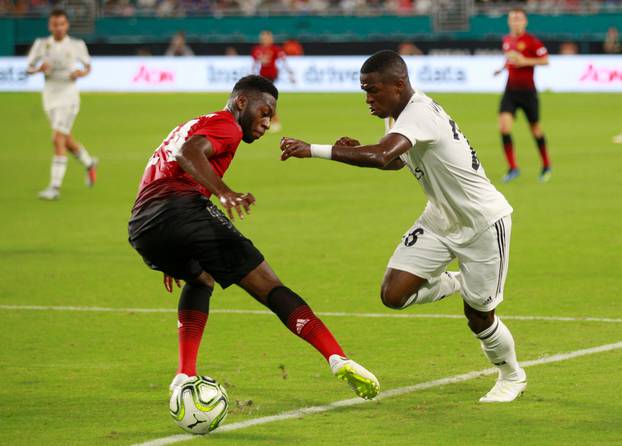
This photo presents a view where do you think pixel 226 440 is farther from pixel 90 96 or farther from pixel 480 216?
pixel 90 96

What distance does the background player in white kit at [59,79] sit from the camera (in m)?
17.6

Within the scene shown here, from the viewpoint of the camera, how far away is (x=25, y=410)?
697cm

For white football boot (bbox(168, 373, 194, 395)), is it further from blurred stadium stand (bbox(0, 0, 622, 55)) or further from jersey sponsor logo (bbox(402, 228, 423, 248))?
blurred stadium stand (bbox(0, 0, 622, 55))

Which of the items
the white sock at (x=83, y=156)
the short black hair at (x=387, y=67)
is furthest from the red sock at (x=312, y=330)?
the white sock at (x=83, y=156)

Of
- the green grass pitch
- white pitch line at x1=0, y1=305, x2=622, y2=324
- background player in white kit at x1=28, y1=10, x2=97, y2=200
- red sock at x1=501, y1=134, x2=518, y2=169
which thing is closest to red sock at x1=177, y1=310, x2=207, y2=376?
the green grass pitch

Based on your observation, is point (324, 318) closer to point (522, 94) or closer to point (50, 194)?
point (50, 194)

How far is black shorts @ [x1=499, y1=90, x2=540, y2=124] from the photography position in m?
19.0

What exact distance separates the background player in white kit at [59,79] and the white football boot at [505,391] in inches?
450

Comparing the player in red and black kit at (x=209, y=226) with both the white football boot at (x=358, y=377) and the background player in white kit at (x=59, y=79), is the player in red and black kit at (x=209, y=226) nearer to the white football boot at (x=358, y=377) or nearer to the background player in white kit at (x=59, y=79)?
the white football boot at (x=358, y=377)

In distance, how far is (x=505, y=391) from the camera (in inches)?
279

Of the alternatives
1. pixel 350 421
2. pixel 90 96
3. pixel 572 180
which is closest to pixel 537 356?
pixel 350 421

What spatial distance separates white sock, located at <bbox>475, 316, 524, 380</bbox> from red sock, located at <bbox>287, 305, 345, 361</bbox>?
3.23 feet

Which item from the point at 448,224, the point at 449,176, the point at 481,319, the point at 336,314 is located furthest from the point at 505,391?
the point at 336,314

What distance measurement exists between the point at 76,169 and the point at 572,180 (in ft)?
28.1
